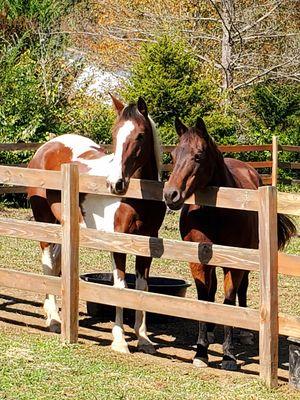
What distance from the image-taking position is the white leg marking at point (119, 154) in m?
6.83

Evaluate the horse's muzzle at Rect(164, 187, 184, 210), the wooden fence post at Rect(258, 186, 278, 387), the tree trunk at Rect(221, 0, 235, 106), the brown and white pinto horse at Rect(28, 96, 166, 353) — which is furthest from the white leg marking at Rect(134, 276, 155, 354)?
the tree trunk at Rect(221, 0, 235, 106)

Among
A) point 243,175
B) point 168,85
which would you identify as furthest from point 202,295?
point 168,85

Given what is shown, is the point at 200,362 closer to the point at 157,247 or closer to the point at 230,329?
the point at 230,329

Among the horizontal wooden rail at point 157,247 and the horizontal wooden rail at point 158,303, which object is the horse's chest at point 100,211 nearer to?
the horizontal wooden rail at point 157,247

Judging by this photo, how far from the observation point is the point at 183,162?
654cm

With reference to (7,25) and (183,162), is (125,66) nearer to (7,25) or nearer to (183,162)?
(7,25)

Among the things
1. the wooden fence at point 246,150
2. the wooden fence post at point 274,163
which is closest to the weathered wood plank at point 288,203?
the wooden fence at point 246,150

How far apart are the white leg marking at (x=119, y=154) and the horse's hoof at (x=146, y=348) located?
1.44 meters

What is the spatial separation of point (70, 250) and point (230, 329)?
144 centimetres

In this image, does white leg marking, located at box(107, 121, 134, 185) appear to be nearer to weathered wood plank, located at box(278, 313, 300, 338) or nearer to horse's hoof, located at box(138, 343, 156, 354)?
horse's hoof, located at box(138, 343, 156, 354)

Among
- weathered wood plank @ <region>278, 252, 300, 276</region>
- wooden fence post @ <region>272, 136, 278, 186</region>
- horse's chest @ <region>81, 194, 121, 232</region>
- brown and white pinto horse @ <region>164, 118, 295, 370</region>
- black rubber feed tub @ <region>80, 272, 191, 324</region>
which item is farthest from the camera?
wooden fence post @ <region>272, 136, 278, 186</region>

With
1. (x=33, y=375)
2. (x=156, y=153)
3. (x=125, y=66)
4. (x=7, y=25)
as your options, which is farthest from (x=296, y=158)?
(x=33, y=375)

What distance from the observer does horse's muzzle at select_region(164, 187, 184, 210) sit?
632cm

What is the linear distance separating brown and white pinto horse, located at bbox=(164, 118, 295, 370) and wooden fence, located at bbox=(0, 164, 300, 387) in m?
0.23
